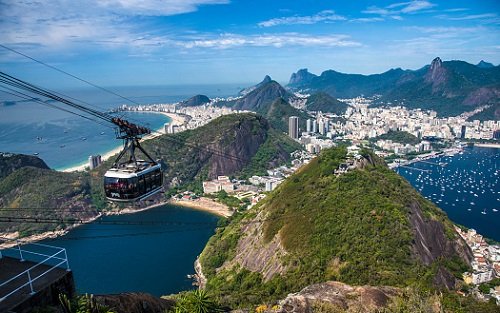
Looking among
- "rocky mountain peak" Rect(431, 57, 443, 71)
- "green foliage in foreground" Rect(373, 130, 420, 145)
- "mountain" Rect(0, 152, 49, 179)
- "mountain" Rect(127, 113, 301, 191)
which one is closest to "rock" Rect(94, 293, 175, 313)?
"mountain" Rect(127, 113, 301, 191)

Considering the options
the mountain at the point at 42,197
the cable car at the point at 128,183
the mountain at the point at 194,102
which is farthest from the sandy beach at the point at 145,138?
the cable car at the point at 128,183

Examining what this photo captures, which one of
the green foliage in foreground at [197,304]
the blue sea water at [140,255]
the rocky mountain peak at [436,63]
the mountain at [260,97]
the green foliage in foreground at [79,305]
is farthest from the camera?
the rocky mountain peak at [436,63]

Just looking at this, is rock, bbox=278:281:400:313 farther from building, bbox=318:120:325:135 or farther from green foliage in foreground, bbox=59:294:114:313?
building, bbox=318:120:325:135

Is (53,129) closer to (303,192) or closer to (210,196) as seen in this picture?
(210,196)

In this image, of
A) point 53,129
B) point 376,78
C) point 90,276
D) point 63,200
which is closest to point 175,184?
point 63,200

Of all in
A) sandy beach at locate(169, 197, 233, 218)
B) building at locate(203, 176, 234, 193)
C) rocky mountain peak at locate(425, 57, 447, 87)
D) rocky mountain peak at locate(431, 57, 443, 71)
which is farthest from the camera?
rocky mountain peak at locate(431, 57, 443, 71)

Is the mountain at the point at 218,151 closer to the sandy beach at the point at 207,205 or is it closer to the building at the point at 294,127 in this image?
the sandy beach at the point at 207,205

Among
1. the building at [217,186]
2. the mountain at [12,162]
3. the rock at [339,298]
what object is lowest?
the building at [217,186]
